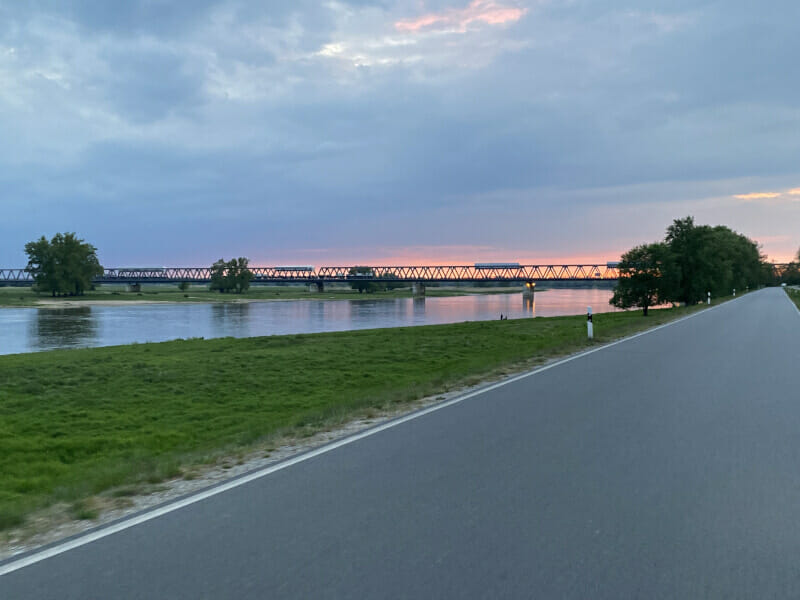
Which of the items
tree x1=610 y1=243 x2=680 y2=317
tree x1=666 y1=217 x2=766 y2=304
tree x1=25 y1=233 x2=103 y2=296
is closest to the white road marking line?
tree x1=610 y1=243 x2=680 y2=317

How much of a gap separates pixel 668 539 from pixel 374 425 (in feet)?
15.2

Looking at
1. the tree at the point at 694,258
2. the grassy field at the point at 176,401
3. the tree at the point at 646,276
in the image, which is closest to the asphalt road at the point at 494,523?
the grassy field at the point at 176,401

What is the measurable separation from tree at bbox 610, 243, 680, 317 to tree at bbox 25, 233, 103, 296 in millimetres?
103866

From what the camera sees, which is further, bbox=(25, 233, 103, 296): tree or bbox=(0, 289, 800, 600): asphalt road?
bbox=(25, 233, 103, 296): tree

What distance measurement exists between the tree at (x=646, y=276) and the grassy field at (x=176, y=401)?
28371mm

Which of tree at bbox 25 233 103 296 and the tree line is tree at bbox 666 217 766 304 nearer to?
the tree line

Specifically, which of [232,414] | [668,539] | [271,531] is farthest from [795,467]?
[232,414]

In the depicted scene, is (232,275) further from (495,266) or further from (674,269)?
(674,269)

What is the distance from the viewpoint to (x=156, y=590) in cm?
368

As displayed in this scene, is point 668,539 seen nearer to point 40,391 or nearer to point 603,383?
point 603,383

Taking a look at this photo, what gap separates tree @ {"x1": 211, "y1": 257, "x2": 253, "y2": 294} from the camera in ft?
501

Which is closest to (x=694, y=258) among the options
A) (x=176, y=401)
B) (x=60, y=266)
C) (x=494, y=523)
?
(x=176, y=401)

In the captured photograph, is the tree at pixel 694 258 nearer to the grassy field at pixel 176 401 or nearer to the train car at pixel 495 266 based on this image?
the grassy field at pixel 176 401

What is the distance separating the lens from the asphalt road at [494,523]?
375 cm
